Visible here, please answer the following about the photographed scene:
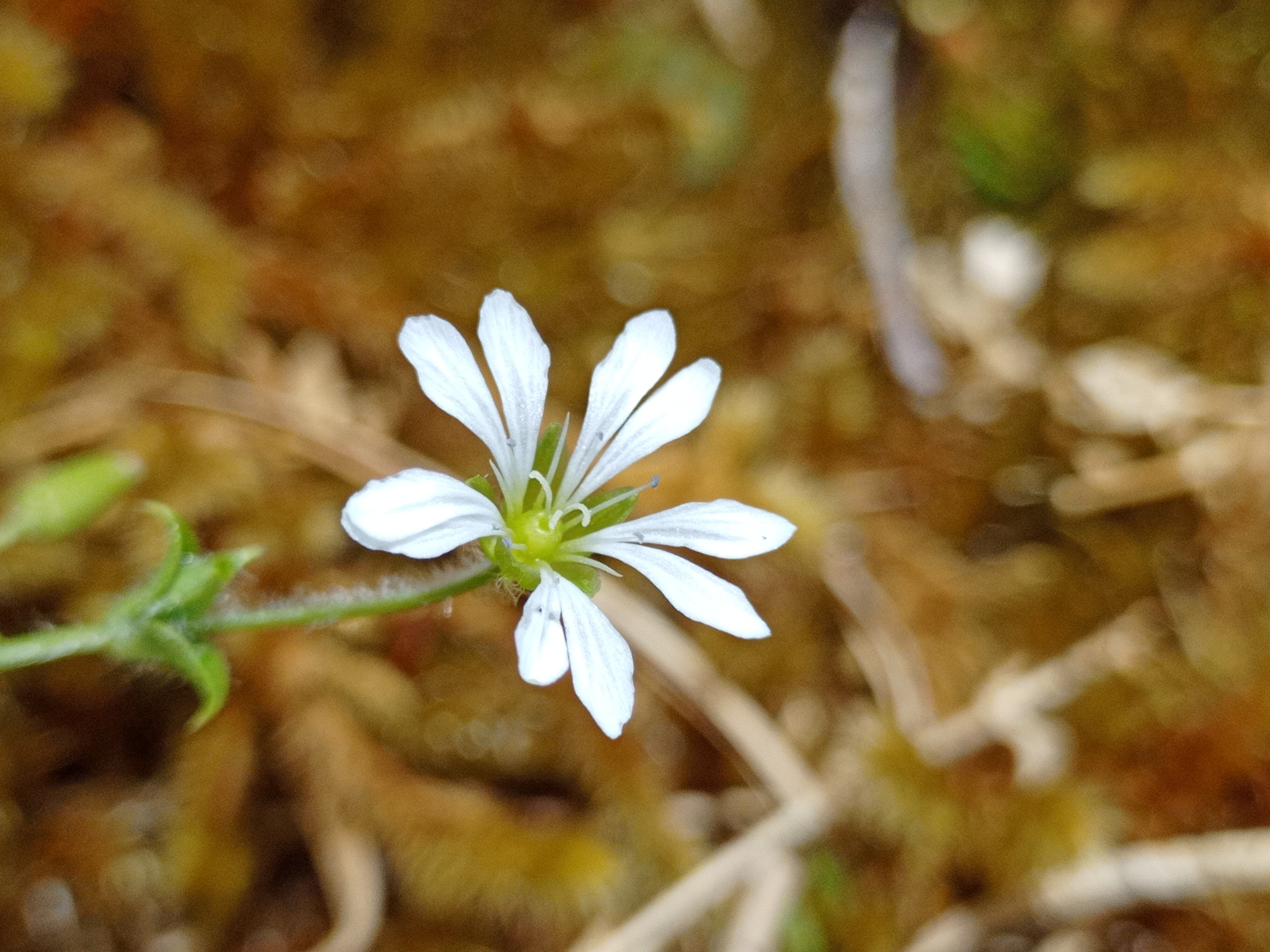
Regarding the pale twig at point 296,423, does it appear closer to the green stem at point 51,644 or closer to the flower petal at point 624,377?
the flower petal at point 624,377

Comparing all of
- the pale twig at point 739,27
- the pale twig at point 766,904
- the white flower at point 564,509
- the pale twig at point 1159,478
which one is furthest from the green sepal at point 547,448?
the pale twig at point 739,27

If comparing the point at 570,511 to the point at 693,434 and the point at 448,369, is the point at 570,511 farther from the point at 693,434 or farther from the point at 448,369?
the point at 693,434

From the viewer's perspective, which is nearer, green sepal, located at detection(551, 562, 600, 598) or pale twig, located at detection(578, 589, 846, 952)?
green sepal, located at detection(551, 562, 600, 598)

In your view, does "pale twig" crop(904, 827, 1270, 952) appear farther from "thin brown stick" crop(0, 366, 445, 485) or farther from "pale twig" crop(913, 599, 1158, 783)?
"thin brown stick" crop(0, 366, 445, 485)

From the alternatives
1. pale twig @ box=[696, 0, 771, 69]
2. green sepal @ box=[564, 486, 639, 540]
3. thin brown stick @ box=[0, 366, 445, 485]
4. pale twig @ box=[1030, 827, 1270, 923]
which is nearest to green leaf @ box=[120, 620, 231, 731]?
green sepal @ box=[564, 486, 639, 540]

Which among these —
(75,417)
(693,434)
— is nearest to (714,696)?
(693,434)

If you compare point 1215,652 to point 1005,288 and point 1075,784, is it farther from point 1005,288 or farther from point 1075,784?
point 1005,288
